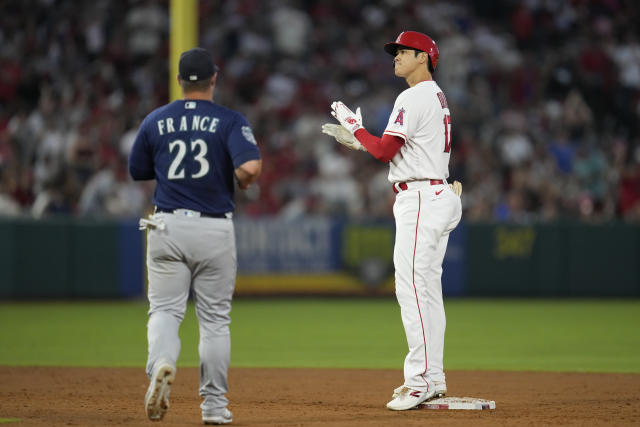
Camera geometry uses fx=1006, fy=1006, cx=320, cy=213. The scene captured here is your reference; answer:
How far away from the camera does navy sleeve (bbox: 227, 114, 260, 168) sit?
544cm

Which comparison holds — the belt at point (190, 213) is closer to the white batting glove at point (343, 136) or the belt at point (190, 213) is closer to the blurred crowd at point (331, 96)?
the white batting glove at point (343, 136)

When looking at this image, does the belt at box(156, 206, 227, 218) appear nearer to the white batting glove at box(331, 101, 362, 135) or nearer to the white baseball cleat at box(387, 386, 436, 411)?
the white batting glove at box(331, 101, 362, 135)

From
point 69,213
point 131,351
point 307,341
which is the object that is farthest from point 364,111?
point 131,351

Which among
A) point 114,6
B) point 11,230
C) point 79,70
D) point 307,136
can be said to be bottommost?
point 11,230

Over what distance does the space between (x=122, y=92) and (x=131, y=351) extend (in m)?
9.60

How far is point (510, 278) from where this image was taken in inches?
680

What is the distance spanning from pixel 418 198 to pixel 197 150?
153 centimetres

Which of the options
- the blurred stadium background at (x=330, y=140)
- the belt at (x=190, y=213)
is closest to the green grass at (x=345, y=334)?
the blurred stadium background at (x=330, y=140)

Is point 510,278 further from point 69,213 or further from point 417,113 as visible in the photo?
point 417,113

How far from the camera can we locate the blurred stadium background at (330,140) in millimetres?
16500

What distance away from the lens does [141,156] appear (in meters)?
5.68

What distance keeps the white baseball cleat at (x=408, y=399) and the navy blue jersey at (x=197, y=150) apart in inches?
64.3

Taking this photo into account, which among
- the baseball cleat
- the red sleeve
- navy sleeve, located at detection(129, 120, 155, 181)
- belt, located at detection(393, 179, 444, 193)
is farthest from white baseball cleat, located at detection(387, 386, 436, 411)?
navy sleeve, located at detection(129, 120, 155, 181)

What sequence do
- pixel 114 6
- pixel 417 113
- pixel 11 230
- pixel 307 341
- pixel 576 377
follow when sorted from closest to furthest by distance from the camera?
pixel 417 113 → pixel 576 377 → pixel 307 341 → pixel 11 230 → pixel 114 6
